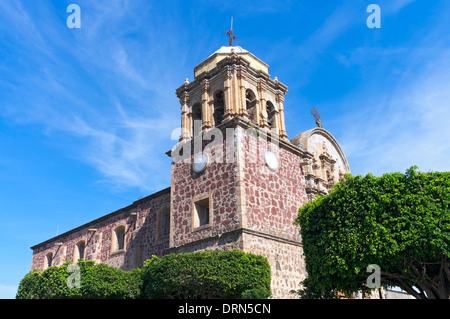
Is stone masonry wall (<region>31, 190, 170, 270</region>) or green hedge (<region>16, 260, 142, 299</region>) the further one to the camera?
stone masonry wall (<region>31, 190, 170, 270</region>)

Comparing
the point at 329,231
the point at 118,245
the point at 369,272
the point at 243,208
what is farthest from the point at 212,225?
the point at 118,245

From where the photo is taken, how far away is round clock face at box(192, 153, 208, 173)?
18.9m

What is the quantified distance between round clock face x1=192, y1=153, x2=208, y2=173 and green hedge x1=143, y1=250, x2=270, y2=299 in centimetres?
490

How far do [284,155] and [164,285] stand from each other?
916 cm

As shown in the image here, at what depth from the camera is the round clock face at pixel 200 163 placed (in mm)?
18938

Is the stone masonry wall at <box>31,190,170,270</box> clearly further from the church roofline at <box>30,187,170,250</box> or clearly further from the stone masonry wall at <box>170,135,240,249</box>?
the stone masonry wall at <box>170,135,240,249</box>

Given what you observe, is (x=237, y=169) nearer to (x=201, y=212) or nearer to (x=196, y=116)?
(x=201, y=212)

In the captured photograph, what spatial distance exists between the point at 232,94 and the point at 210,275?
29.4 ft

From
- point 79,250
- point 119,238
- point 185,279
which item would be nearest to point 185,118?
point 185,279

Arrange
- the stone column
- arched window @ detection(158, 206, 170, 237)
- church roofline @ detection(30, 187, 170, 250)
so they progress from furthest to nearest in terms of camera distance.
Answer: church roofline @ detection(30, 187, 170, 250)
arched window @ detection(158, 206, 170, 237)
the stone column

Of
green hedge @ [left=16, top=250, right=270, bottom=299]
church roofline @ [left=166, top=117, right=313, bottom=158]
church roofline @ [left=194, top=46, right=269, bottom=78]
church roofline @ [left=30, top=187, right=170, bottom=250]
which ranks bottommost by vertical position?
green hedge @ [left=16, top=250, right=270, bottom=299]

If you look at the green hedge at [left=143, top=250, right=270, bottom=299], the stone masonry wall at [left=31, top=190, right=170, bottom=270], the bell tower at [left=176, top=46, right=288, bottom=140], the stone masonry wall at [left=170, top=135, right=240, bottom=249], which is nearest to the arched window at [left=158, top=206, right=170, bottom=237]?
the stone masonry wall at [left=31, top=190, right=170, bottom=270]

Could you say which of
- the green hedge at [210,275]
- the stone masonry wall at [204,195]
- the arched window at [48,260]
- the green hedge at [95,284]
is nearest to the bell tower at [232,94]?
the stone masonry wall at [204,195]
